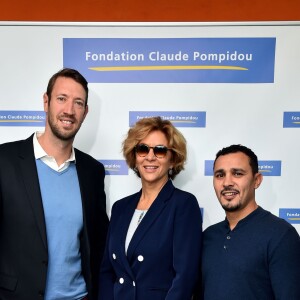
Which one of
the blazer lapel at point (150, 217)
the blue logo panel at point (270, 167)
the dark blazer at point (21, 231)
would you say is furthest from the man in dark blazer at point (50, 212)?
the blue logo panel at point (270, 167)

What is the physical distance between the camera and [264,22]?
226 cm

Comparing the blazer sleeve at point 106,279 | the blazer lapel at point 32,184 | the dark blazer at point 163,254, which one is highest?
the blazer lapel at point 32,184

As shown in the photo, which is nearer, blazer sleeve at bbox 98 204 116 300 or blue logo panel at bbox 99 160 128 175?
blazer sleeve at bbox 98 204 116 300

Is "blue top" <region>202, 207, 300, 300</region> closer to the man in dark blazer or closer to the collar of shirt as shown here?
the man in dark blazer

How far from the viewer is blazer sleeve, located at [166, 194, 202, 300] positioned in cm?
153

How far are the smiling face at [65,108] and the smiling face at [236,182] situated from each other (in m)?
0.82

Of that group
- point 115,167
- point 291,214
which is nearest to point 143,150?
point 115,167

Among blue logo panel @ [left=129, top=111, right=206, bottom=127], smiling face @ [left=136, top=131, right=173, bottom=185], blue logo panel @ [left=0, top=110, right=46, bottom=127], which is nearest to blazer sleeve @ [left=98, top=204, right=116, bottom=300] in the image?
smiling face @ [left=136, top=131, right=173, bottom=185]

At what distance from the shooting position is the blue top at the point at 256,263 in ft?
4.52

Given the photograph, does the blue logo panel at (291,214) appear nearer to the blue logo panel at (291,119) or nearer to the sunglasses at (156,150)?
the blue logo panel at (291,119)

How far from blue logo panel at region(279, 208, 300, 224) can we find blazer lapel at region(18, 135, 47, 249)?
1.63m

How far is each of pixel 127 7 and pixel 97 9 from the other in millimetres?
205

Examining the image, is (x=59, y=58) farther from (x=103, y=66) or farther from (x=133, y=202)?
(x=133, y=202)

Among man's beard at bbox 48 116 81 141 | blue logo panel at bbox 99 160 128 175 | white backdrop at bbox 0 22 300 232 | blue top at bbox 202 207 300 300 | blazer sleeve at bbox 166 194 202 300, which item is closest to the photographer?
blue top at bbox 202 207 300 300
